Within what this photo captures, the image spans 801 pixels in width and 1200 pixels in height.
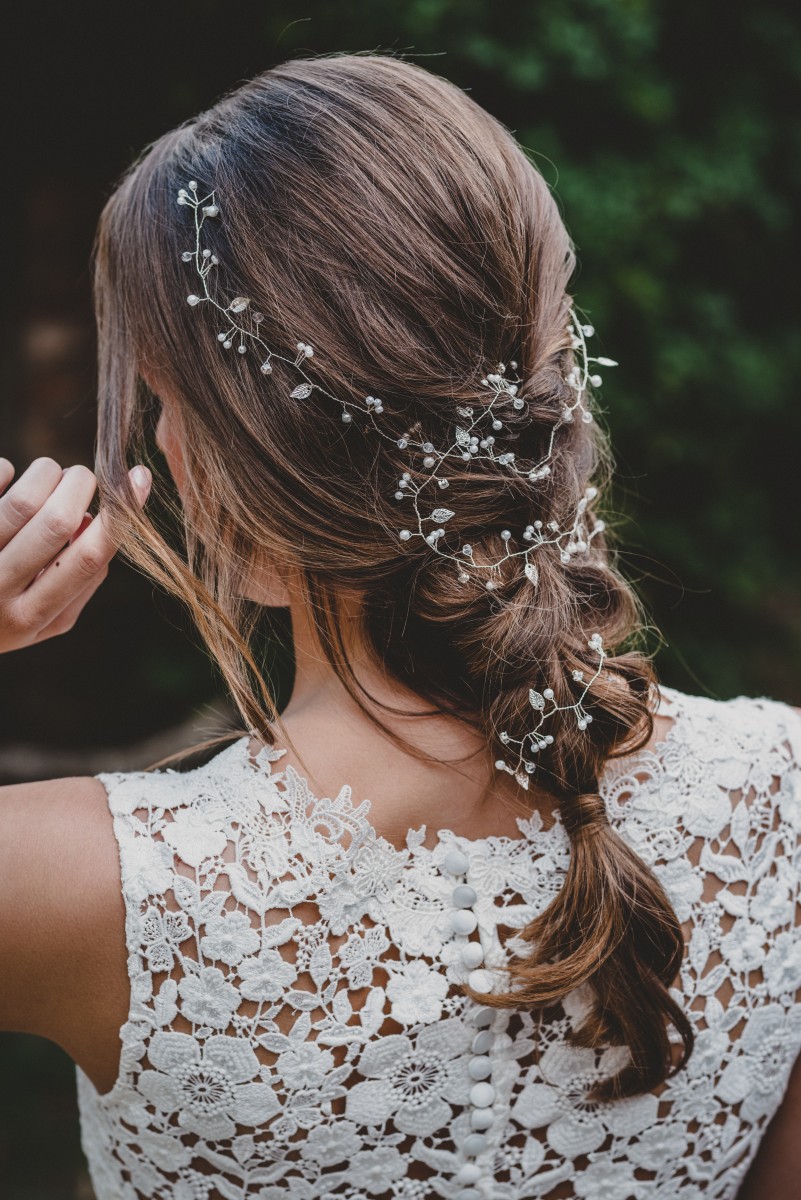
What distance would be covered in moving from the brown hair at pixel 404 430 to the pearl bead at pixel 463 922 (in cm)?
8

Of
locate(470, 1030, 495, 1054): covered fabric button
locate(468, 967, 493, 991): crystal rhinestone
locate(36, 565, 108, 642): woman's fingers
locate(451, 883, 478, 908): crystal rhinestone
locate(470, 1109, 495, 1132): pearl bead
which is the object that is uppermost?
locate(36, 565, 108, 642): woman's fingers

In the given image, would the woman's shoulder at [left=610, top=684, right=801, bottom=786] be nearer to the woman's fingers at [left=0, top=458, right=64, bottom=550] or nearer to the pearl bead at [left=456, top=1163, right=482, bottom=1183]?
the pearl bead at [left=456, top=1163, right=482, bottom=1183]

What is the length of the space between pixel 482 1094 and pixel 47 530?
0.91 meters

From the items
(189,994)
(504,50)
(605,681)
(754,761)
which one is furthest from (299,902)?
(504,50)

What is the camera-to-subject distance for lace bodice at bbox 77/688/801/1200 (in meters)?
1.18

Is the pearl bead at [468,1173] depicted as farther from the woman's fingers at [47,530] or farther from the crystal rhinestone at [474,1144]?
the woman's fingers at [47,530]

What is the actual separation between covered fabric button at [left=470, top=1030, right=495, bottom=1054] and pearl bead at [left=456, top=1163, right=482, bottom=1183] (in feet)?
0.55

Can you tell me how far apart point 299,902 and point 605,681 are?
0.47 m

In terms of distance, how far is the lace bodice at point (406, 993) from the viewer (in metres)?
1.18

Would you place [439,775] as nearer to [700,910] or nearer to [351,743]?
[351,743]

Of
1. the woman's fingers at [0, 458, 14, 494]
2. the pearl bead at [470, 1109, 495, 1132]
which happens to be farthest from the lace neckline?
the woman's fingers at [0, 458, 14, 494]

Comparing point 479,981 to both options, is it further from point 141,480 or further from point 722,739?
point 141,480

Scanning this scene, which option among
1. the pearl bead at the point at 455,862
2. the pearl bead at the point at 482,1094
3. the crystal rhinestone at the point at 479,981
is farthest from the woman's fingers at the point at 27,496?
the pearl bead at the point at 482,1094

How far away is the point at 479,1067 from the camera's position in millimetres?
1261
